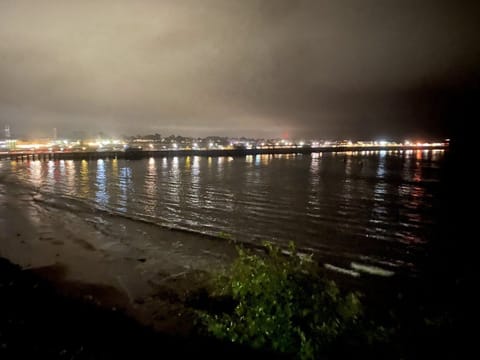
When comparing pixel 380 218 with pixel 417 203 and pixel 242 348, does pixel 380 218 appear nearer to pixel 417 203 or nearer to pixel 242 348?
pixel 417 203

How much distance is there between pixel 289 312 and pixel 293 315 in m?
0.24

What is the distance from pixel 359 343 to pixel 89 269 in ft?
33.4

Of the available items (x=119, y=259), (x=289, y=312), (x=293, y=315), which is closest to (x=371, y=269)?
(x=293, y=315)

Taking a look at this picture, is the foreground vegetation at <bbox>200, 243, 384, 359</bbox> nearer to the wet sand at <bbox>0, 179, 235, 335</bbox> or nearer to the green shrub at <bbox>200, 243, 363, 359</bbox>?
the green shrub at <bbox>200, 243, 363, 359</bbox>

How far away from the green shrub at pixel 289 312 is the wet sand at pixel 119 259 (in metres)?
2.37

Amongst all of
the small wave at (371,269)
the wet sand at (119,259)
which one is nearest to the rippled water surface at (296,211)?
the small wave at (371,269)

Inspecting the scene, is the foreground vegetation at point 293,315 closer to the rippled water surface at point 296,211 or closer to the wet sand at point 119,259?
the wet sand at point 119,259

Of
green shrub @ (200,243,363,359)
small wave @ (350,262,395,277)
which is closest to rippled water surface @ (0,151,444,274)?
small wave @ (350,262,395,277)

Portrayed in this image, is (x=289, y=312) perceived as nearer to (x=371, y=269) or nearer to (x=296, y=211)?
(x=371, y=269)

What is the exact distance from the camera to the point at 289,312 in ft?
20.0

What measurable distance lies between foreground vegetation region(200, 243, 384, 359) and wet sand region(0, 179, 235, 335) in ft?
7.82

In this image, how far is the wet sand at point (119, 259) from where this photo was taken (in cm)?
985

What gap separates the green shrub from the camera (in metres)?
6.01

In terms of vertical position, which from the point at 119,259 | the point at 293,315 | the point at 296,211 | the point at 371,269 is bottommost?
the point at 371,269
